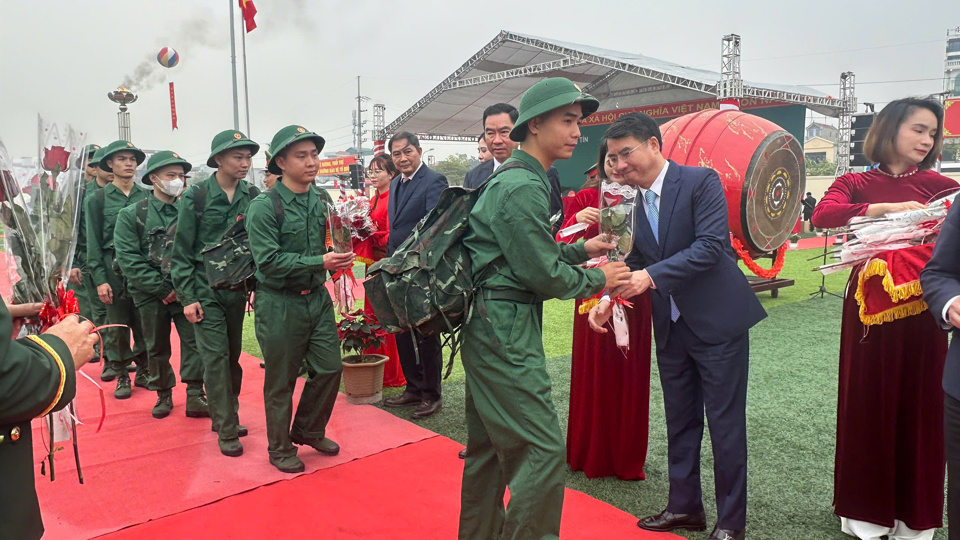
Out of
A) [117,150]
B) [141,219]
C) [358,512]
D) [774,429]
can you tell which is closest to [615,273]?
[358,512]

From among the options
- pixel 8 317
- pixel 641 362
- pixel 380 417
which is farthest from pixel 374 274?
pixel 380 417

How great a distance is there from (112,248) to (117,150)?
2.46 feet

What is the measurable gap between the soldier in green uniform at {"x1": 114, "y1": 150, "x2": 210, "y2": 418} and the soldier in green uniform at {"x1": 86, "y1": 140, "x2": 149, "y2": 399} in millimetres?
495

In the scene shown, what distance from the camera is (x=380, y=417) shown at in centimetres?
431

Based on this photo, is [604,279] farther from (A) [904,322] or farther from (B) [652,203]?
(A) [904,322]

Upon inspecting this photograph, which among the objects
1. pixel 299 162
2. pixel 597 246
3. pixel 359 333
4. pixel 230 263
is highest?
pixel 299 162

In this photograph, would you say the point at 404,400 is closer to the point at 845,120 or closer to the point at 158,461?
the point at 158,461

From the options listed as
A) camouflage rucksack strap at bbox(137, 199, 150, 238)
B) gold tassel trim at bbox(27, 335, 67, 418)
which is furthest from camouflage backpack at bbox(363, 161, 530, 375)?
camouflage rucksack strap at bbox(137, 199, 150, 238)

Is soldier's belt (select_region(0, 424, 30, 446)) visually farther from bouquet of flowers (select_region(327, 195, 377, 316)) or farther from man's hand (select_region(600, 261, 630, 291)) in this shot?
bouquet of flowers (select_region(327, 195, 377, 316))

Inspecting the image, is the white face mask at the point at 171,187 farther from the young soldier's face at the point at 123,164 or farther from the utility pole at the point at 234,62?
the utility pole at the point at 234,62

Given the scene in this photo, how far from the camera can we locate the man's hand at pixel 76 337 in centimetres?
156

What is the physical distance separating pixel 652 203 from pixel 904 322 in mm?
1037

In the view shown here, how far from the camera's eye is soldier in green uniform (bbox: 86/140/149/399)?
5.01 metres

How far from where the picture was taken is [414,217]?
14.1ft
